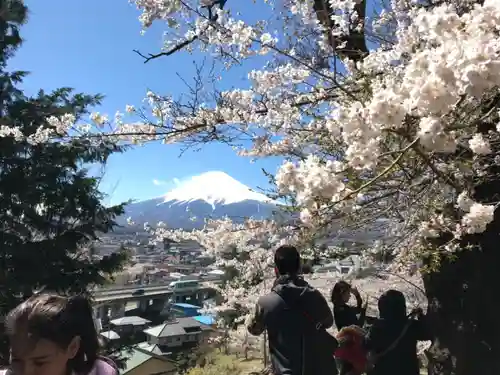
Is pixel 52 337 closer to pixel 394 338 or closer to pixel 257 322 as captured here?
pixel 257 322

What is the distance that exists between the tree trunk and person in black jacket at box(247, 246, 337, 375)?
96cm

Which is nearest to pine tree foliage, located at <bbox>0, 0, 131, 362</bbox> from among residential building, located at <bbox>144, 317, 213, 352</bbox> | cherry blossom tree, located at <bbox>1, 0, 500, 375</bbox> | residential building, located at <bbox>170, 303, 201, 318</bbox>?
cherry blossom tree, located at <bbox>1, 0, 500, 375</bbox>

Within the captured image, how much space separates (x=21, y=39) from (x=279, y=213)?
8577 millimetres

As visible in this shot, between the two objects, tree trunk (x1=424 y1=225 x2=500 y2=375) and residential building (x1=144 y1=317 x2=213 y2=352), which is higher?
tree trunk (x1=424 y1=225 x2=500 y2=375)

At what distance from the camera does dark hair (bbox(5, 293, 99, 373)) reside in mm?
1311

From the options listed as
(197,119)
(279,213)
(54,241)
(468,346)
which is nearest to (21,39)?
(54,241)

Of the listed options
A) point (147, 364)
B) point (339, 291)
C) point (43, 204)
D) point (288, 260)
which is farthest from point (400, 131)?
point (147, 364)

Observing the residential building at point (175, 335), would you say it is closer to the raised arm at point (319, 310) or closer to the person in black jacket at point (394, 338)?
the person in black jacket at point (394, 338)

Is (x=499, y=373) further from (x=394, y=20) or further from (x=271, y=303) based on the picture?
(x=394, y=20)

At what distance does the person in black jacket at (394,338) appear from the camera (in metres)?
2.67

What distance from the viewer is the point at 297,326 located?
2270 millimetres

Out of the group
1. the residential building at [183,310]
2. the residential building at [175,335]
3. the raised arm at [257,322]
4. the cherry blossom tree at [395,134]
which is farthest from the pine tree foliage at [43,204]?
the residential building at [183,310]

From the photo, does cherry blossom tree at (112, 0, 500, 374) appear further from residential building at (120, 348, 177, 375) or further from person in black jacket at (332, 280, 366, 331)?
residential building at (120, 348, 177, 375)

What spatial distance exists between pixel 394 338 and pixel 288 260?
911 millimetres
